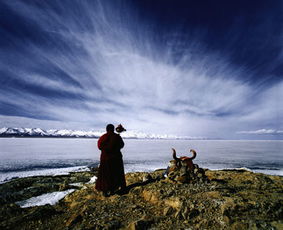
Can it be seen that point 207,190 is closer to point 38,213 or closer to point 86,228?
point 86,228

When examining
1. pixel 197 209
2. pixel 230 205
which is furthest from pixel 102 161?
pixel 230 205

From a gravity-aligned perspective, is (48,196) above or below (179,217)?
below

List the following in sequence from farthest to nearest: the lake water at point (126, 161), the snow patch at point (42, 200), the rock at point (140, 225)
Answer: the lake water at point (126, 161), the snow patch at point (42, 200), the rock at point (140, 225)

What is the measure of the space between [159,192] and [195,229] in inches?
85.5

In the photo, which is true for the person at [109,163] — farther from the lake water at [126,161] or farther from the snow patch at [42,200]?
the lake water at [126,161]

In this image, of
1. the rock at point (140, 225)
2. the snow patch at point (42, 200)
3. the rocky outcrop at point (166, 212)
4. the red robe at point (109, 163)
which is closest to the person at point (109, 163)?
the red robe at point (109, 163)

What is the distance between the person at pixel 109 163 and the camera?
652 centimetres

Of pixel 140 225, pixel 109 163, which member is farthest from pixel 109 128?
pixel 140 225

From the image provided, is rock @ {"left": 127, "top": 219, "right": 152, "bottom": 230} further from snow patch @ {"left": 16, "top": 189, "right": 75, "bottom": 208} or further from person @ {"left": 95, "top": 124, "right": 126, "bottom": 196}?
snow patch @ {"left": 16, "top": 189, "right": 75, "bottom": 208}

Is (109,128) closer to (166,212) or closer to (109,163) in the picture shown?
(109,163)

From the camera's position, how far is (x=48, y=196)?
29.9 feet

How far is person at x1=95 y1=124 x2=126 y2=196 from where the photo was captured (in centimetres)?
652

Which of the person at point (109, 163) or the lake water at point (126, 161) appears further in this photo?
the lake water at point (126, 161)

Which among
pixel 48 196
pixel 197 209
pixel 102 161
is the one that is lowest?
pixel 48 196
